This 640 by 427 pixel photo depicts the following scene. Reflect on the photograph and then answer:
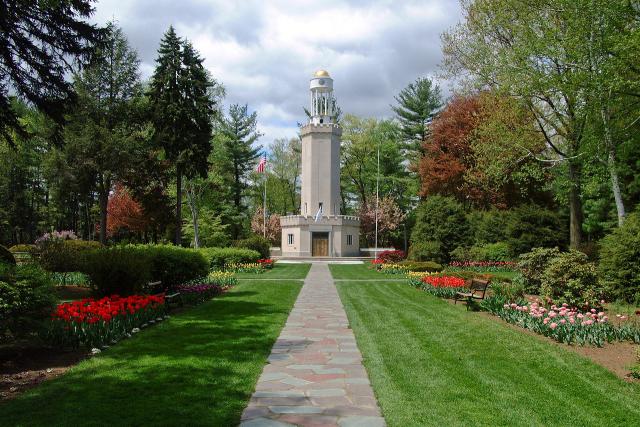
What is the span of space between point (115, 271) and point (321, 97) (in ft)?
131

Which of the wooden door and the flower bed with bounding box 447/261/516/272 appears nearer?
the flower bed with bounding box 447/261/516/272

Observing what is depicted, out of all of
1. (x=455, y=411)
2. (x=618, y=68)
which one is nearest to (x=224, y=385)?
(x=455, y=411)

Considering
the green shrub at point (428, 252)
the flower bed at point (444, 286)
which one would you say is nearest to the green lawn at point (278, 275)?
the green shrub at point (428, 252)

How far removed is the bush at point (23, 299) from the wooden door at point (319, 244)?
3827 cm

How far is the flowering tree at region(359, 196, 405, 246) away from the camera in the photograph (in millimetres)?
52875

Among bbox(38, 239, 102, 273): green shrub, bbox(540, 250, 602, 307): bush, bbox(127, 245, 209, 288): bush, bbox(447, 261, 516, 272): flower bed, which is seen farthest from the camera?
bbox(447, 261, 516, 272): flower bed

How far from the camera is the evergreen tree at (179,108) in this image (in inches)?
1249

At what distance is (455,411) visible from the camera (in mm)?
5012

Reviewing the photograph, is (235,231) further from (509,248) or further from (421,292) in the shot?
(421,292)

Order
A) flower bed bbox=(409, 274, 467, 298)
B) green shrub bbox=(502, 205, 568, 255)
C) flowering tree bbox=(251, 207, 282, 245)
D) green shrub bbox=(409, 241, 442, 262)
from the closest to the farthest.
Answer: flower bed bbox=(409, 274, 467, 298) → green shrub bbox=(502, 205, 568, 255) → green shrub bbox=(409, 241, 442, 262) → flowering tree bbox=(251, 207, 282, 245)

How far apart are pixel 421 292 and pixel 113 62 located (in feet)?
86.4

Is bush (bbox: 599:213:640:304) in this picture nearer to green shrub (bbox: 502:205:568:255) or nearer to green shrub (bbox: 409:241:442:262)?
green shrub (bbox: 502:205:568:255)

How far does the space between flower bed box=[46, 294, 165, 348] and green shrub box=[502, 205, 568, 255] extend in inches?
816

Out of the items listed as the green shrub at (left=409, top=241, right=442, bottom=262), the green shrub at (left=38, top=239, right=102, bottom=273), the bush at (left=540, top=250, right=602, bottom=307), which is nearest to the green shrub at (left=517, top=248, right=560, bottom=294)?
the bush at (left=540, top=250, right=602, bottom=307)
